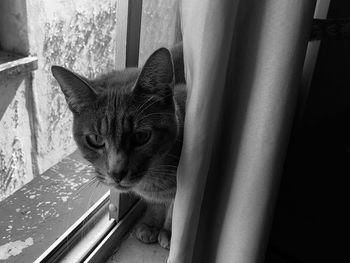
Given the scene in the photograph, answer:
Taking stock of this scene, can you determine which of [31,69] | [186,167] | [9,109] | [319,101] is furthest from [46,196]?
[319,101]

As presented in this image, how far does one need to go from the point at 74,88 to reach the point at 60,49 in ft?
1.48

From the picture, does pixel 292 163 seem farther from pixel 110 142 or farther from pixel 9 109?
pixel 9 109

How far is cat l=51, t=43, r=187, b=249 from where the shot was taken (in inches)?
31.4

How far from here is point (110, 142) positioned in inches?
32.1

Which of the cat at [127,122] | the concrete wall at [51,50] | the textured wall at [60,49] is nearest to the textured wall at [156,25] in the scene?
the concrete wall at [51,50]

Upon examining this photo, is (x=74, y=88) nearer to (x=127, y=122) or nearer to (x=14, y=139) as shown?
(x=127, y=122)

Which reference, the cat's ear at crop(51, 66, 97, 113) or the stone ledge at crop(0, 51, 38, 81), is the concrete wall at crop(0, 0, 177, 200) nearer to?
the stone ledge at crop(0, 51, 38, 81)

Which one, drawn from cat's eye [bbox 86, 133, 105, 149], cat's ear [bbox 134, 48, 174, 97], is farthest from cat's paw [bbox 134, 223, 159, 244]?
cat's ear [bbox 134, 48, 174, 97]

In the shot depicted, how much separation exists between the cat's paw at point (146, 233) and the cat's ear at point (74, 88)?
523mm

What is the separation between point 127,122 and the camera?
82cm

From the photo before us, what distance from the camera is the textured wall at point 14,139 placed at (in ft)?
3.71

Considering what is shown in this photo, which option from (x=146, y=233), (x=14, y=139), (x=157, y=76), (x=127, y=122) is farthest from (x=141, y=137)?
(x=14, y=139)

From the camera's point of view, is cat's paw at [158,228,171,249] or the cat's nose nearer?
the cat's nose

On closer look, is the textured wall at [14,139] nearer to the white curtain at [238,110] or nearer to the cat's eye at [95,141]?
the cat's eye at [95,141]
